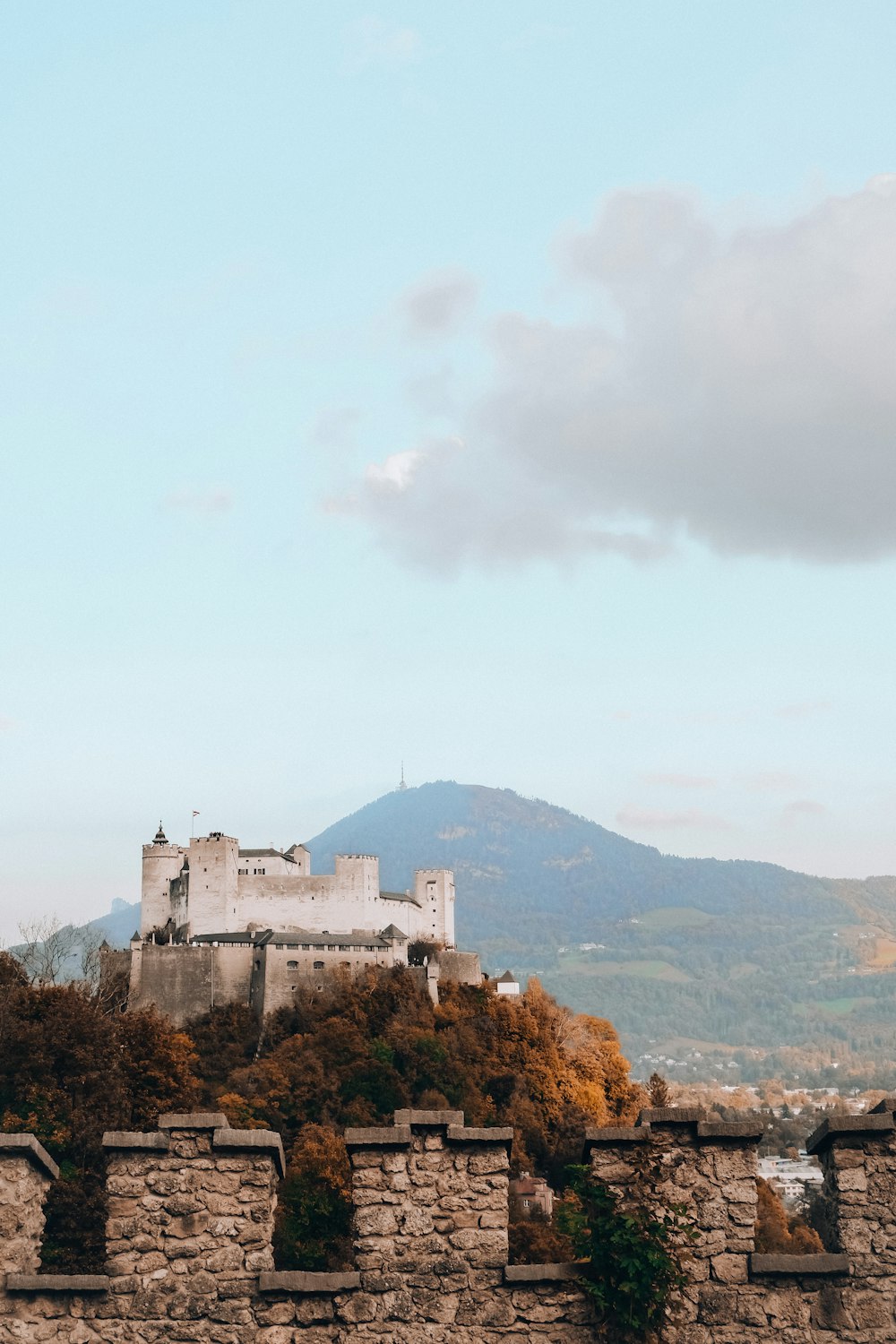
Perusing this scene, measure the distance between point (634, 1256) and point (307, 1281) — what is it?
69.6 inches

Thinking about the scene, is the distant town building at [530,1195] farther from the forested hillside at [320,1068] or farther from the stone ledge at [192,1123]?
the stone ledge at [192,1123]

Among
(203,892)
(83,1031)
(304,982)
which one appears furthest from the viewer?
(203,892)

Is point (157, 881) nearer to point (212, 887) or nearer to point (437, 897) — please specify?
point (212, 887)

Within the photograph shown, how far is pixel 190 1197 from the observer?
8.80 m

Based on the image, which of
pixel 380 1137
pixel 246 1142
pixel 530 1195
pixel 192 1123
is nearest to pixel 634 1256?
pixel 380 1137

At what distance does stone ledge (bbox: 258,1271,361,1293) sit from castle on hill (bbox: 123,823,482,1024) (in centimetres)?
7857

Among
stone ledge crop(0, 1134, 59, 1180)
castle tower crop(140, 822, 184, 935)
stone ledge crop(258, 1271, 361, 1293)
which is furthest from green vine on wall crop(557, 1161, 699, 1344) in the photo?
castle tower crop(140, 822, 184, 935)

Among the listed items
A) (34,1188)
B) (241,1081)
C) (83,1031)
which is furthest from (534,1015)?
(34,1188)

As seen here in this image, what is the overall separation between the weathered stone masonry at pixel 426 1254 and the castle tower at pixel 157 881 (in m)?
90.4

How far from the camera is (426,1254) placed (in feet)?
28.5

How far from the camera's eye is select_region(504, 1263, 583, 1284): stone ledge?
8641 mm

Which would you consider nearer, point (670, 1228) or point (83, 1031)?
point (670, 1228)

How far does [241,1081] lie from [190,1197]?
228ft

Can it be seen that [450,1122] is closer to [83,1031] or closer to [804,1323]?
[804,1323]
